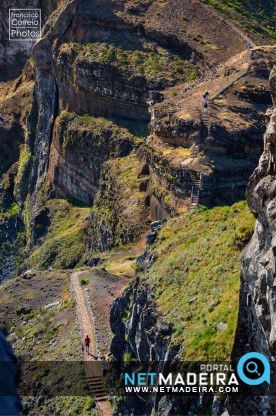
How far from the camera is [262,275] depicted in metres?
21.2

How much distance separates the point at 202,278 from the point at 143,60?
51325 mm

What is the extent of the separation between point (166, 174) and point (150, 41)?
2966 cm

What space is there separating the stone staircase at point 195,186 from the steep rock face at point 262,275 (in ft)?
99.0

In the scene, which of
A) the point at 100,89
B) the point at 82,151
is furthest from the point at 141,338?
the point at 100,89

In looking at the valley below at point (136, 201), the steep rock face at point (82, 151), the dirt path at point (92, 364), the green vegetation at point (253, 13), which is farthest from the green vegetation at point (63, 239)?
the green vegetation at point (253, 13)

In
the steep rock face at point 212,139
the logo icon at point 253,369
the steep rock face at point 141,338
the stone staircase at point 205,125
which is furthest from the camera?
the stone staircase at point 205,125

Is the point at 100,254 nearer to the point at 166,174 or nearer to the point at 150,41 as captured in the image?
the point at 166,174

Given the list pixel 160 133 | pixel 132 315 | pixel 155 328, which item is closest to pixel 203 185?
pixel 160 133

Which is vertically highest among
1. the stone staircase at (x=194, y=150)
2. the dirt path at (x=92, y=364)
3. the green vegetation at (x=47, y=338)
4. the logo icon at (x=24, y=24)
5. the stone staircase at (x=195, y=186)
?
the logo icon at (x=24, y=24)

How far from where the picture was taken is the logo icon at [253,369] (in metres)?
21.7

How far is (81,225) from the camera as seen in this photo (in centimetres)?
7775

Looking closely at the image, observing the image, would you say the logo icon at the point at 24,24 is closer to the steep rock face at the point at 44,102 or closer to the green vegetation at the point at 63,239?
the steep rock face at the point at 44,102

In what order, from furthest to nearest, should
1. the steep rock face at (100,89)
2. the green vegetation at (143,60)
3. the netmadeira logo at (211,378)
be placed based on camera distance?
the steep rock face at (100,89) < the green vegetation at (143,60) < the netmadeira logo at (211,378)

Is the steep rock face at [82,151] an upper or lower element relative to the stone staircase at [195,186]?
lower
